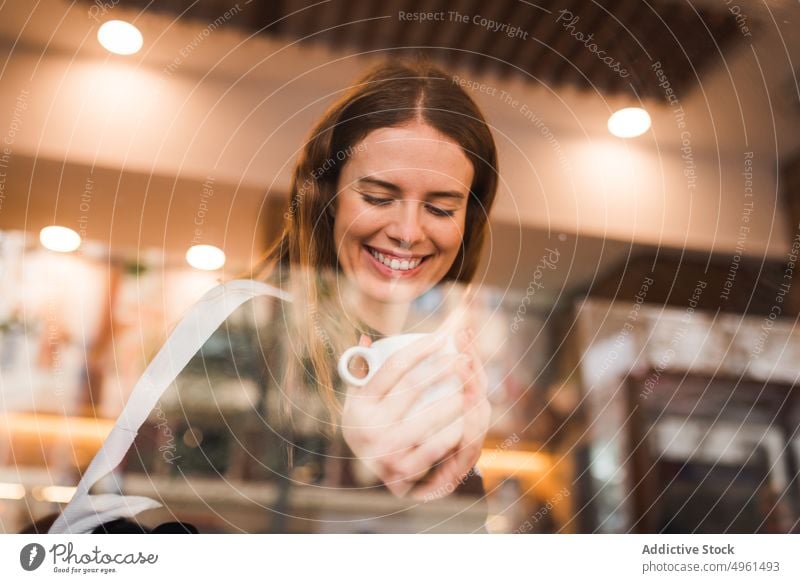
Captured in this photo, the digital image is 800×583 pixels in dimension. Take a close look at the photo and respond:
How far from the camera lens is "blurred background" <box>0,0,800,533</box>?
23.8 inches

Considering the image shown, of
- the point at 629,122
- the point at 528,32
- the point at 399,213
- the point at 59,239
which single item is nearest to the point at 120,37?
the point at 59,239

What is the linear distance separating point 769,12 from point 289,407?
712mm

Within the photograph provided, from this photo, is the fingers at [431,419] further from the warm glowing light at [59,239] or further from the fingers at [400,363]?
the warm glowing light at [59,239]

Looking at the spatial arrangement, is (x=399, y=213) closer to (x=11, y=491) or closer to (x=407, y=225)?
(x=407, y=225)

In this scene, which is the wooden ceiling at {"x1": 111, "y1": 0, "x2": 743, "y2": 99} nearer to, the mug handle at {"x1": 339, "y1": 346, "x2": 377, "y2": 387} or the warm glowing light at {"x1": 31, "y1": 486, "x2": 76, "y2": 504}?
the mug handle at {"x1": 339, "y1": 346, "x2": 377, "y2": 387}

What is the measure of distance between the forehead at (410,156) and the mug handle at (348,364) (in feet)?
0.54

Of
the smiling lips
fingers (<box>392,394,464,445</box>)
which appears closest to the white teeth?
the smiling lips

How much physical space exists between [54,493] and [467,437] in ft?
1.18

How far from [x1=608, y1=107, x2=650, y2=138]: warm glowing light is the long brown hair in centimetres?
15

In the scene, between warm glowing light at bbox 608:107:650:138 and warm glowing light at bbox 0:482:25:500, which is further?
warm glowing light at bbox 608:107:650:138

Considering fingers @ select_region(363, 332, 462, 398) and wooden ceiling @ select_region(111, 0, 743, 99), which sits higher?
wooden ceiling @ select_region(111, 0, 743, 99)

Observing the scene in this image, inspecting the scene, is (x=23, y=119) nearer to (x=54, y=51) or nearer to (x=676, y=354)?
(x=54, y=51)
